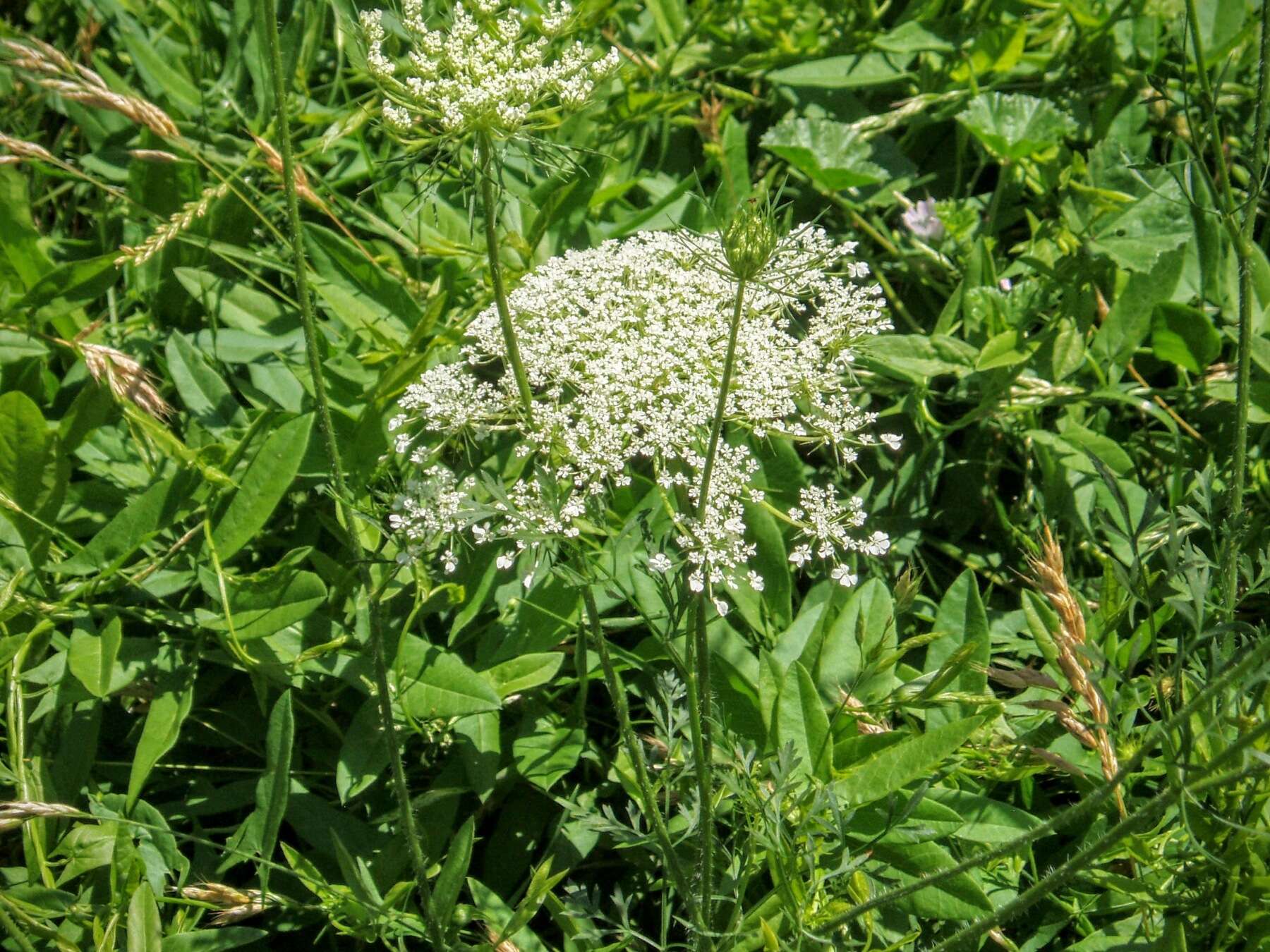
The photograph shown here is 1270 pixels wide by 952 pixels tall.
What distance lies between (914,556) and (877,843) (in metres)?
0.76

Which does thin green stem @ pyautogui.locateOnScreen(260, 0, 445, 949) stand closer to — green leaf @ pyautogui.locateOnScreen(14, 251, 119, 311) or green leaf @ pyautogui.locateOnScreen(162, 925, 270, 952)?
green leaf @ pyautogui.locateOnScreen(162, 925, 270, 952)

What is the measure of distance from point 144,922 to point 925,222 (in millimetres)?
2107

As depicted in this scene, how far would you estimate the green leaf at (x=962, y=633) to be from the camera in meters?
1.94

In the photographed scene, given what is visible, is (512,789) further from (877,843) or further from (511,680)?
(877,843)

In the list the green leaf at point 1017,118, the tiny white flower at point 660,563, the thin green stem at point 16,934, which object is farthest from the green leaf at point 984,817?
the green leaf at point 1017,118

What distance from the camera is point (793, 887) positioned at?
157 cm

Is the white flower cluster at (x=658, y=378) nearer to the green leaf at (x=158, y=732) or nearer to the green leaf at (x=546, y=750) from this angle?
the green leaf at (x=546, y=750)

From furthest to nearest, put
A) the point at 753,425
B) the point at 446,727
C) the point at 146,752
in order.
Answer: the point at 446,727 < the point at 146,752 < the point at 753,425

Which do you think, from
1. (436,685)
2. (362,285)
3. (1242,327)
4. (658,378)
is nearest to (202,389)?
(362,285)

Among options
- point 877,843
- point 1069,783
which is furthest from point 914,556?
point 877,843

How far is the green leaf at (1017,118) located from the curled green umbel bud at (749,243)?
1514 mm

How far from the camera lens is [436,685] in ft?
6.22

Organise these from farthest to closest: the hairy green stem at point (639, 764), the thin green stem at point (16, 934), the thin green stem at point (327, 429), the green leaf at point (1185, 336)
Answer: the green leaf at point (1185, 336) → the hairy green stem at point (639, 764) → the thin green stem at point (16, 934) → the thin green stem at point (327, 429)

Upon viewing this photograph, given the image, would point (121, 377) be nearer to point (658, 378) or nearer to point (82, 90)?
point (82, 90)
